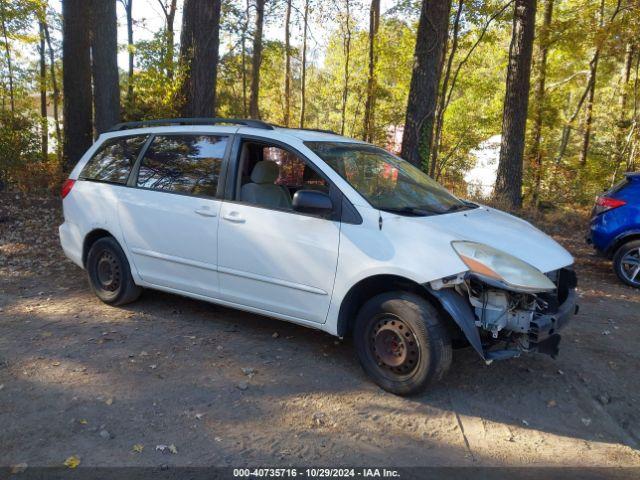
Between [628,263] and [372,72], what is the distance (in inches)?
635

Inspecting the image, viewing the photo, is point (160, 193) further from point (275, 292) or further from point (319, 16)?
point (319, 16)

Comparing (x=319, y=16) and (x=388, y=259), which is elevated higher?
(x=319, y=16)

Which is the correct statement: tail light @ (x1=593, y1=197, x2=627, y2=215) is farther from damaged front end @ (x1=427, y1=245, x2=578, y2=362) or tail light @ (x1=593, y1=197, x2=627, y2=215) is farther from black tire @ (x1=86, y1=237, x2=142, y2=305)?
black tire @ (x1=86, y1=237, x2=142, y2=305)

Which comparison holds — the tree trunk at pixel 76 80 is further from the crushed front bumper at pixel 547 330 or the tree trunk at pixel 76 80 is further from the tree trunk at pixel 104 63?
the crushed front bumper at pixel 547 330

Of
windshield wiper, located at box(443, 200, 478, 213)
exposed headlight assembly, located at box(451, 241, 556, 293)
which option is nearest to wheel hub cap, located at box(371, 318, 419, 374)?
exposed headlight assembly, located at box(451, 241, 556, 293)

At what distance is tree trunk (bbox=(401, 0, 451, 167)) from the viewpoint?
9039mm

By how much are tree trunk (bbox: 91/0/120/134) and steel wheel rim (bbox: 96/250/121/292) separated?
20.2 ft

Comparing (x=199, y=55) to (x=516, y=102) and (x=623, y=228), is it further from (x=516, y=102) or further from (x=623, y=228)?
(x=623, y=228)

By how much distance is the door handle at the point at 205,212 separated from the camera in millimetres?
4737

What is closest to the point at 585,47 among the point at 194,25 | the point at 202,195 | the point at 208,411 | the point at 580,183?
the point at 580,183

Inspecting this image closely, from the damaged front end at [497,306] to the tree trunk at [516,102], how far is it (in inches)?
354

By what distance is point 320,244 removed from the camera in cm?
418

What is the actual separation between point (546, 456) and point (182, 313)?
3.68m

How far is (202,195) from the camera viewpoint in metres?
4.89
